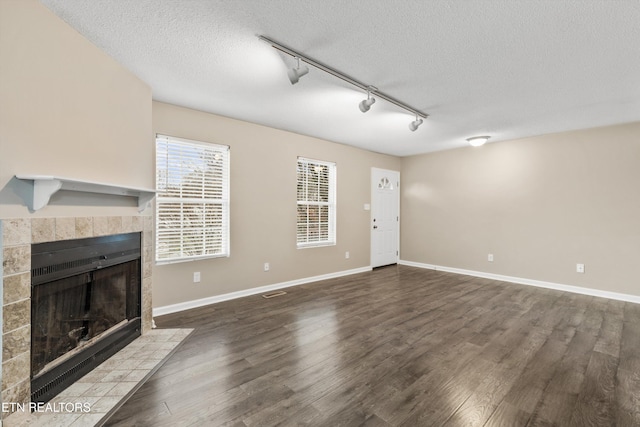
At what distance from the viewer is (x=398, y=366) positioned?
220 centimetres

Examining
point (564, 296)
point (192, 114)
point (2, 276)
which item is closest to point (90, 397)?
point (2, 276)

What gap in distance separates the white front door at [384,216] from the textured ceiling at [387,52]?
2.45 meters

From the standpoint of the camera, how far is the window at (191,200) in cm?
328

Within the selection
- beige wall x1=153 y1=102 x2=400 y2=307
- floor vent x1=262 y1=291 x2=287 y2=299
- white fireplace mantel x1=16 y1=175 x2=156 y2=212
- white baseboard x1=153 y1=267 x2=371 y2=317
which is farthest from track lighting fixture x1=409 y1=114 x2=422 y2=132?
white fireplace mantel x1=16 y1=175 x2=156 y2=212

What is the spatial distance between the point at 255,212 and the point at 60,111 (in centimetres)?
242

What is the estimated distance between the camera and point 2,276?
4.98 feet

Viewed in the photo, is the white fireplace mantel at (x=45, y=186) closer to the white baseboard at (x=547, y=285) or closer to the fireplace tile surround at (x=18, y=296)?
the fireplace tile surround at (x=18, y=296)

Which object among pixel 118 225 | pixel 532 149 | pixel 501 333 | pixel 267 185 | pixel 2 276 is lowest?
pixel 501 333

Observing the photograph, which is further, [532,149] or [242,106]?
[532,149]

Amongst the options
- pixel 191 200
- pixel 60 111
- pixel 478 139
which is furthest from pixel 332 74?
pixel 478 139

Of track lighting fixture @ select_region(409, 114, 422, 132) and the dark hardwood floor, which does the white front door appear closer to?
track lighting fixture @ select_region(409, 114, 422, 132)

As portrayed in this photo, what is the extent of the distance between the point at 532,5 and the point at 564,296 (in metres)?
4.17

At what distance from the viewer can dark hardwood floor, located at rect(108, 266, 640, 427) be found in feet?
5.52

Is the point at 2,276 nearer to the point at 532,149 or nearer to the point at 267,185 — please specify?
A: the point at 267,185
